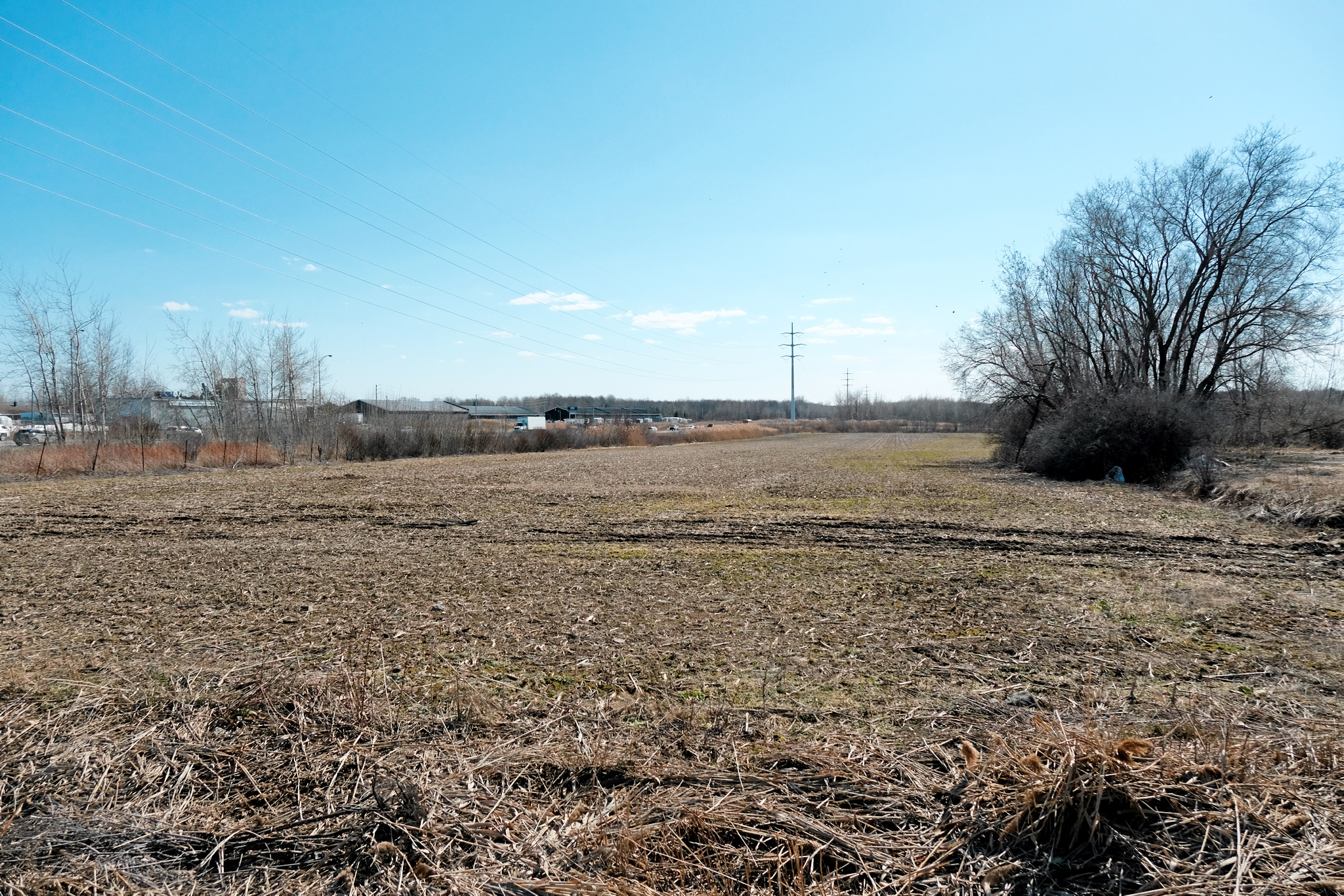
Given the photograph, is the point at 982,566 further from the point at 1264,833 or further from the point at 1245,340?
the point at 1245,340

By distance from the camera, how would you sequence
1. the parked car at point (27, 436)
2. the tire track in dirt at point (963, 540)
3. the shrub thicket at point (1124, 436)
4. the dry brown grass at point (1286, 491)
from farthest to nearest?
the parked car at point (27, 436)
the shrub thicket at point (1124, 436)
the dry brown grass at point (1286, 491)
the tire track in dirt at point (963, 540)

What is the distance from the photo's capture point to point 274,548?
387 inches

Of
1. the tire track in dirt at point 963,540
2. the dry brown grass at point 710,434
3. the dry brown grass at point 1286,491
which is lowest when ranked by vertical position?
the tire track in dirt at point 963,540

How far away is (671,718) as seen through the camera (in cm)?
402

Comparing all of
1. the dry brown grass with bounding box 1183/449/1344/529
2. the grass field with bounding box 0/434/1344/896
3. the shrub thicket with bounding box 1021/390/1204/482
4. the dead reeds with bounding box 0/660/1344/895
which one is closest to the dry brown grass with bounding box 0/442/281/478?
the grass field with bounding box 0/434/1344/896

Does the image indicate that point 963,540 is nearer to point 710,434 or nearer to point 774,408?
point 710,434

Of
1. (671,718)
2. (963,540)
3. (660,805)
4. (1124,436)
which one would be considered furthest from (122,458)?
(1124,436)

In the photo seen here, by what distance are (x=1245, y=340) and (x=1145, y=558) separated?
1046 inches

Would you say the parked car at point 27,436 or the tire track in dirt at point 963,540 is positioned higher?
the parked car at point 27,436

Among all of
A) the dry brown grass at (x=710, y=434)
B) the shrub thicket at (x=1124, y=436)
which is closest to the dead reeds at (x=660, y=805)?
the shrub thicket at (x=1124, y=436)

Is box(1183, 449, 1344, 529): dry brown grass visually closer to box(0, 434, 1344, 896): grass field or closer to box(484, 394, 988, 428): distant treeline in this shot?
box(0, 434, 1344, 896): grass field

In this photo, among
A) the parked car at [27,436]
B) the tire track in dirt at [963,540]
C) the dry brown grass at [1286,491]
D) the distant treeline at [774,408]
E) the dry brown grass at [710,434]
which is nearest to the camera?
the tire track in dirt at [963,540]

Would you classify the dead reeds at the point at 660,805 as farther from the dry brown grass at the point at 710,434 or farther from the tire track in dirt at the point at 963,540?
the dry brown grass at the point at 710,434

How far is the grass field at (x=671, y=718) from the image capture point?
2.56 m
